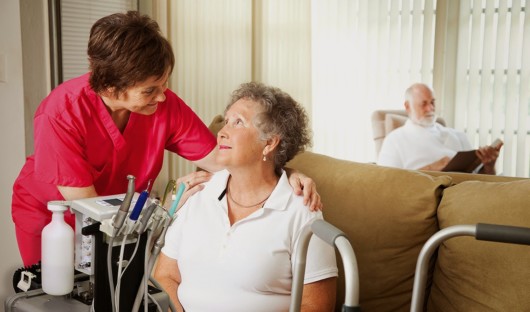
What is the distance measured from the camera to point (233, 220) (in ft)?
5.53

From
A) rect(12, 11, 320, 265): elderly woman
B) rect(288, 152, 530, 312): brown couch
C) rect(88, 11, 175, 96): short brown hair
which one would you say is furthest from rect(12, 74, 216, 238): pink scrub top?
rect(288, 152, 530, 312): brown couch

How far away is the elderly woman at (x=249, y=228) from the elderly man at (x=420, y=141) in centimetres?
200

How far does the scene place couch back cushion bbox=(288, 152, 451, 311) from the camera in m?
1.73

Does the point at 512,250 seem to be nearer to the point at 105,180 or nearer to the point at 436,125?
the point at 105,180

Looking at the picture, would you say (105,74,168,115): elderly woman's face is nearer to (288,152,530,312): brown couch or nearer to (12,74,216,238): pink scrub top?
(12,74,216,238): pink scrub top

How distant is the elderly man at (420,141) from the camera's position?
3.65m

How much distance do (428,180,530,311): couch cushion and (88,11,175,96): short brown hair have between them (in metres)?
0.90

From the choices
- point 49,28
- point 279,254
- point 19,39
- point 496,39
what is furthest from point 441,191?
point 496,39

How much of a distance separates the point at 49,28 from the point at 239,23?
5.32 feet

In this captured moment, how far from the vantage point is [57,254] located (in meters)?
1.15

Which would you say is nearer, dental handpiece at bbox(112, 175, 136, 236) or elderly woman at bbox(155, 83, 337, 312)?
dental handpiece at bbox(112, 175, 136, 236)

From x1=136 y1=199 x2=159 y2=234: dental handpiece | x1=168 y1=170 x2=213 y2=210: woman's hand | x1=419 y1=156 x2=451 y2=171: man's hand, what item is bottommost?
x1=419 y1=156 x2=451 y2=171: man's hand

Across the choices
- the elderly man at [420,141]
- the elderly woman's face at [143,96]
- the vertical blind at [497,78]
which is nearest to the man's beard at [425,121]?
the elderly man at [420,141]

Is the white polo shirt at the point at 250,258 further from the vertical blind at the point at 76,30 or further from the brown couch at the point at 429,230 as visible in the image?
the vertical blind at the point at 76,30
